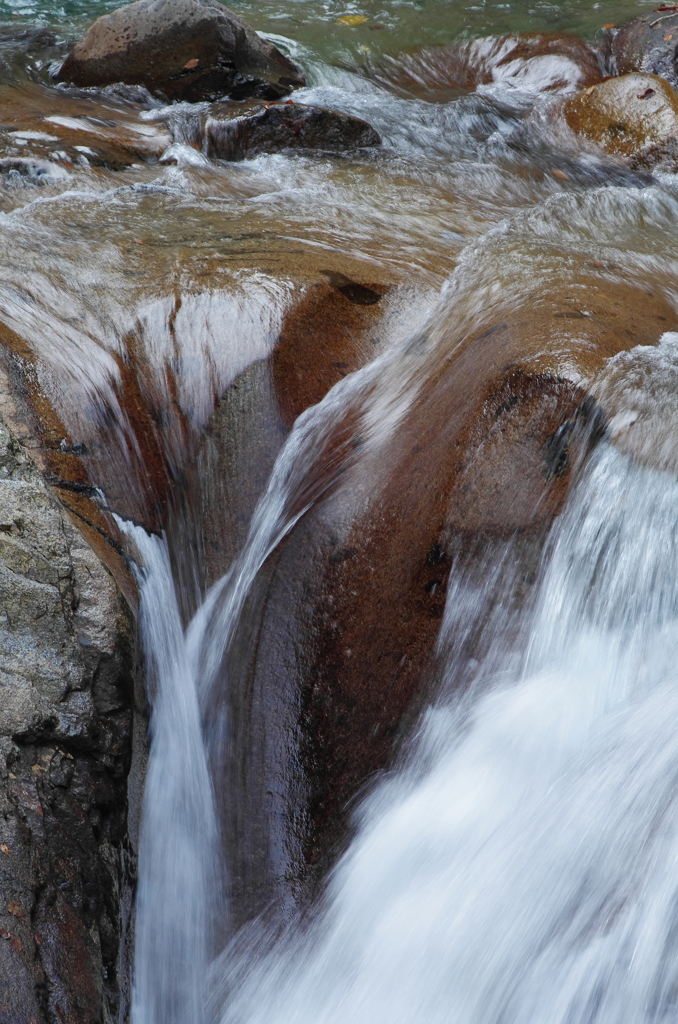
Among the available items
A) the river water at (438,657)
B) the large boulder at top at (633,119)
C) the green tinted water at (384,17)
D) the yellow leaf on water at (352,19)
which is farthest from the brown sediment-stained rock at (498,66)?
the river water at (438,657)

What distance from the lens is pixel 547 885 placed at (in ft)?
6.50

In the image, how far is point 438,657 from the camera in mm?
2527

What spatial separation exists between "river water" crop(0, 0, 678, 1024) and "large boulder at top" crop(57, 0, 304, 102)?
3144 millimetres

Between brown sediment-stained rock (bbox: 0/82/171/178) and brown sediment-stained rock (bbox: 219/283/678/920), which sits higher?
brown sediment-stained rock (bbox: 0/82/171/178)

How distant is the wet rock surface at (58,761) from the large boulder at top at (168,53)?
5938mm

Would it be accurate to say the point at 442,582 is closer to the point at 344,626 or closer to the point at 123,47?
the point at 344,626

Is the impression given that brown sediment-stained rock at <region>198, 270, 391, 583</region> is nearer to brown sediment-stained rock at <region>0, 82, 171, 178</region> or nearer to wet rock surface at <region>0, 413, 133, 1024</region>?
wet rock surface at <region>0, 413, 133, 1024</region>

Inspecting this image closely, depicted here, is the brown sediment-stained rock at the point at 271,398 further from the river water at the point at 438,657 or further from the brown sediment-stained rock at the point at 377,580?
the brown sediment-stained rock at the point at 377,580

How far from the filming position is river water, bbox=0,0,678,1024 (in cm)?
195

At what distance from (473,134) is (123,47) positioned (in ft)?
11.0

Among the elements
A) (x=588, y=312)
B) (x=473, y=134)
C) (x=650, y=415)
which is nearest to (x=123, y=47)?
(x=473, y=134)

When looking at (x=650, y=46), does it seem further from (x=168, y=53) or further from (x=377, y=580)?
(x=377, y=580)

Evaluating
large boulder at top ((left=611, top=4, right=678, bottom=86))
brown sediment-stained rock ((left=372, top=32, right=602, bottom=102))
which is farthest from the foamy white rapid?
large boulder at top ((left=611, top=4, right=678, bottom=86))

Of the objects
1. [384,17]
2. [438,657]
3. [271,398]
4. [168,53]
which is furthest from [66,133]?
[384,17]
